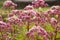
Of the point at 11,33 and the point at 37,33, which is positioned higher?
the point at 37,33

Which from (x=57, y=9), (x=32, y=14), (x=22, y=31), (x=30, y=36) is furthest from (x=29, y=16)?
(x=22, y=31)

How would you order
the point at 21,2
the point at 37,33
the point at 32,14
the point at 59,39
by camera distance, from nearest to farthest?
1. the point at 37,33
2. the point at 32,14
3. the point at 59,39
4. the point at 21,2

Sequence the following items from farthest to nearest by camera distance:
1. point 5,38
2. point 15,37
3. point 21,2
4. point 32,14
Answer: point 21,2 < point 15,37 < point 32,14 < point 5,38

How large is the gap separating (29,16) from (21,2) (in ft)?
46.9

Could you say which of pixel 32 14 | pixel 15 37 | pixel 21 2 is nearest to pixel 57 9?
pixel 32 14

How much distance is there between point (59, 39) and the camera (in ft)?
33.7

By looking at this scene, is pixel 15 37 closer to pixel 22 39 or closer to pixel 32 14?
pixel 22 39

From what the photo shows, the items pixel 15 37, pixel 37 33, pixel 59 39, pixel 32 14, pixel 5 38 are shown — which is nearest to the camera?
pixel 37 33

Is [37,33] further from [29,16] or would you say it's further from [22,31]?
[22,31]

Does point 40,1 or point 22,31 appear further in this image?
point 22,31

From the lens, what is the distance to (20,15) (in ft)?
27.8

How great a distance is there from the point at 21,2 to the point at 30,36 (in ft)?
51.6

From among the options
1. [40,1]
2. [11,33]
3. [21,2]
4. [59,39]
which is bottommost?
[21,2]

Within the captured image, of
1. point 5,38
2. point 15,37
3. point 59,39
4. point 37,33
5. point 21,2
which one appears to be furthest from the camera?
point 21,2
